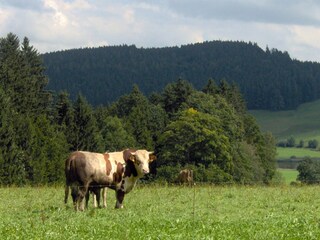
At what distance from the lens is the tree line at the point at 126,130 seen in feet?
245

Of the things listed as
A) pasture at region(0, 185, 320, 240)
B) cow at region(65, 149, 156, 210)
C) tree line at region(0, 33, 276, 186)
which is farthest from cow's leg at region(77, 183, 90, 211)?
tree line at region(0, 33, 276, 186)

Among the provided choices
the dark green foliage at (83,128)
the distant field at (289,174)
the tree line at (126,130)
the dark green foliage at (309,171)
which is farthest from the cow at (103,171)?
the distant field at (289,174)

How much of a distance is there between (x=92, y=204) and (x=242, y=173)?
56687 mm

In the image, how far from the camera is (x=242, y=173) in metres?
82.4

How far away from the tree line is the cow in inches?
1511

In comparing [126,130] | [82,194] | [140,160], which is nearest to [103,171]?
[82,194]

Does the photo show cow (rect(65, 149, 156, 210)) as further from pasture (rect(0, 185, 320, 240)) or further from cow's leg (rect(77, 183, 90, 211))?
pasture (rect(0, 185, 320, 240))

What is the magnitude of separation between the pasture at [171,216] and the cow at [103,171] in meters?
0.70

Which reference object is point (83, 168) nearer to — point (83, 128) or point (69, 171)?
point (69, 171)

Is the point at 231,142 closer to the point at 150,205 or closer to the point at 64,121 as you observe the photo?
the point at 64,121

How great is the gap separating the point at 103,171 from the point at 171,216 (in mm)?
4743

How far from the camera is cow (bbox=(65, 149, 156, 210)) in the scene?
24.9 meters

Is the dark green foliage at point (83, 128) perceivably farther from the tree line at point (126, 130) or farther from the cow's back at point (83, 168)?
the cow's back at point (83, 168)

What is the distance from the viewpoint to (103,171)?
1008 inches
